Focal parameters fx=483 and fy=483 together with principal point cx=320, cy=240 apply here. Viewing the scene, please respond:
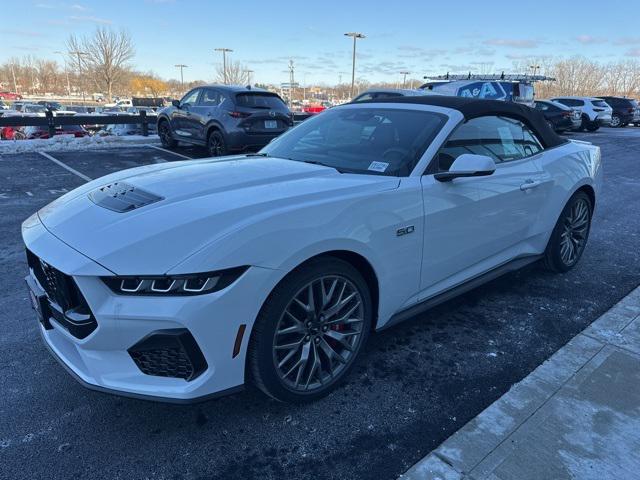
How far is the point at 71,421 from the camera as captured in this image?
2.38 metres

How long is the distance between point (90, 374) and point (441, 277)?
2.07 metres

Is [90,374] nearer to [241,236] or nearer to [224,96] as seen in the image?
[241,236]

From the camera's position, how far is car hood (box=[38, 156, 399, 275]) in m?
2.03

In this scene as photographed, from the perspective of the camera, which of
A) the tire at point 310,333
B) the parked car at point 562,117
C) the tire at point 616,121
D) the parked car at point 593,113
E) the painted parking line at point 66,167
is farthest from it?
the tire at point 616,121

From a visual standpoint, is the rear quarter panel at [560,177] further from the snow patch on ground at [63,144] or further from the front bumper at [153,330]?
the snow patch on ground at [63,144]

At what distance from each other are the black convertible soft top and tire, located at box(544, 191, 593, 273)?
23.1 inches

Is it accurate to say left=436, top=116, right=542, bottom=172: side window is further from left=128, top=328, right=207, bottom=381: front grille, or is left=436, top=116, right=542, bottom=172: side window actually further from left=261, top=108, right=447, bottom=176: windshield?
left=128, top=328, right=207, bottom=381: front grille

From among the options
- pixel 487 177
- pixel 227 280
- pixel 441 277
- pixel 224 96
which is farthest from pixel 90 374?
pixel 224 96

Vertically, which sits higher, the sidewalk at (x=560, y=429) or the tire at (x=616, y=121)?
the tire at (x=616, y=121)

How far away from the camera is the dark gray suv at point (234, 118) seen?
1023cm

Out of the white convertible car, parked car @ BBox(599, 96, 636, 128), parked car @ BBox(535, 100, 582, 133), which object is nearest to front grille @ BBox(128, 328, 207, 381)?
the white convertible car

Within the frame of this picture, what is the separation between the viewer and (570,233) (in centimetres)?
441

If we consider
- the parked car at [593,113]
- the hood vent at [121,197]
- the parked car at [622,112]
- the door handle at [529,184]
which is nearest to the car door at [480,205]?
the door handle at [529,184]

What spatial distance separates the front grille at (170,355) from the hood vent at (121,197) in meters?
0.72
